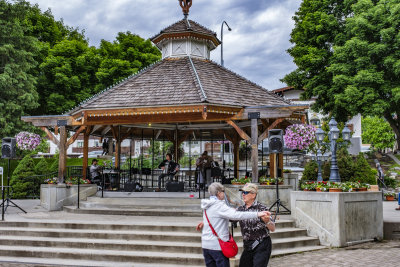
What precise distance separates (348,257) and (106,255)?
16.4 ft

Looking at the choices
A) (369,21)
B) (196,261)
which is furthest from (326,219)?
(369,21)

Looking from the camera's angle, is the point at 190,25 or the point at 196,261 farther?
the point at 190,25

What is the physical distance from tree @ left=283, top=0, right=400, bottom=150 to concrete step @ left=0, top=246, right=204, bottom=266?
18.0m

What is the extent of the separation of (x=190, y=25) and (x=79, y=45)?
Result: 40.2 ft

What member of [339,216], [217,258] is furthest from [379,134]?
[217,258]

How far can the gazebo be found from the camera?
12.3 m

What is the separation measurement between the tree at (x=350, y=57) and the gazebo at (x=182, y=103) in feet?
29.9

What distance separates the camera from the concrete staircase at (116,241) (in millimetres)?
7816

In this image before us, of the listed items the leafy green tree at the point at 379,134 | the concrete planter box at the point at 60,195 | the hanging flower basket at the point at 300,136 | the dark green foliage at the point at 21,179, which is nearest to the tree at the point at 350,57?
the hanging flower basket at the point at 300,136

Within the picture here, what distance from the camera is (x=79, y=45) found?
26.4 metres

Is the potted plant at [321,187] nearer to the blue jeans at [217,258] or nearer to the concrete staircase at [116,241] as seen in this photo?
the concrete staircase at [116,241]

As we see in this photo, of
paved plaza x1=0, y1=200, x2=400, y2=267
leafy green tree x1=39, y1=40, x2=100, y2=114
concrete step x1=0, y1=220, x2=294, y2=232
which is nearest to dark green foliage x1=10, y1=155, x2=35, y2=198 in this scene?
leafy green tree x1=39, y1=40, x2=100, y2=114

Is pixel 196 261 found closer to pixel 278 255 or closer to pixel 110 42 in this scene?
pixel 278 255

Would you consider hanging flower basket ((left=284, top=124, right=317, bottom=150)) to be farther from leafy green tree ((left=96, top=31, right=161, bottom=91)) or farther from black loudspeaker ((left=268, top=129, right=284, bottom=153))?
leafy green tree ((left=96, top=31, right=161, bottom=91))
